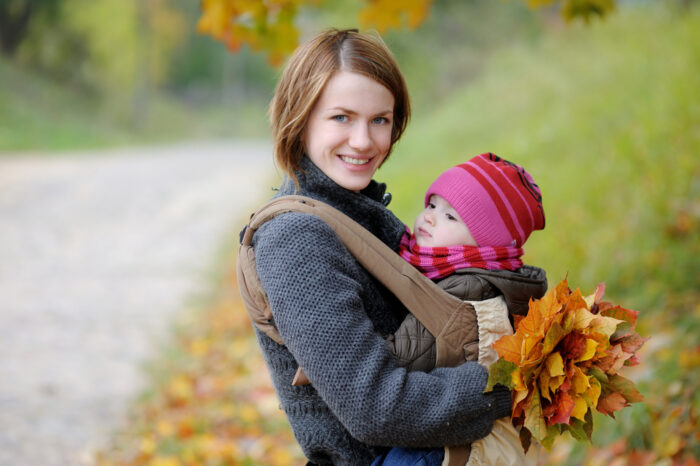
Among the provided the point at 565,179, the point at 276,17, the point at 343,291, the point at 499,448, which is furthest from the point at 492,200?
the point at 565,179

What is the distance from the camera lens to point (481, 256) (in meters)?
1.80

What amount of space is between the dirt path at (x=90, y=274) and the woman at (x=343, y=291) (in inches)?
127

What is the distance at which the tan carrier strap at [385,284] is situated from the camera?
65.7 inches

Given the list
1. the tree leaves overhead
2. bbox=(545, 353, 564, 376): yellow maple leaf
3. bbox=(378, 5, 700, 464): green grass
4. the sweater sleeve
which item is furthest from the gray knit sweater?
the tree leaves overhead

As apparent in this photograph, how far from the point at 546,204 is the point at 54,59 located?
21757mm

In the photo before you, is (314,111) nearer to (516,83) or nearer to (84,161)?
(516,83)

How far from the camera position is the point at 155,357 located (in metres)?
6.05

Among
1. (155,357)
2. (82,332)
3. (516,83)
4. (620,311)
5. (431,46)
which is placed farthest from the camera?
(431,46)

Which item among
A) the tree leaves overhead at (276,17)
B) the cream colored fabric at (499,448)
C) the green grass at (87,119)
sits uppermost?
the tree leaves overhead at (276,17)

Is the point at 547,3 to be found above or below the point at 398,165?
above

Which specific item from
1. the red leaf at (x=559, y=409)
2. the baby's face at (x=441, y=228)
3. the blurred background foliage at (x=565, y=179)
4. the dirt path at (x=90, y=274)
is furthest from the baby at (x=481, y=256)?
the dirt path at (x=90, y=274)

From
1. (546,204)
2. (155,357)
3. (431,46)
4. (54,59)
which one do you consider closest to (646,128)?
(546,204)

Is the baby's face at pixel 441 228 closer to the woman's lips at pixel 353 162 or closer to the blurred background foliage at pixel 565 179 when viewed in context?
the woman's lips at pixel 353 162

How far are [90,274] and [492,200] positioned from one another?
712 cm
